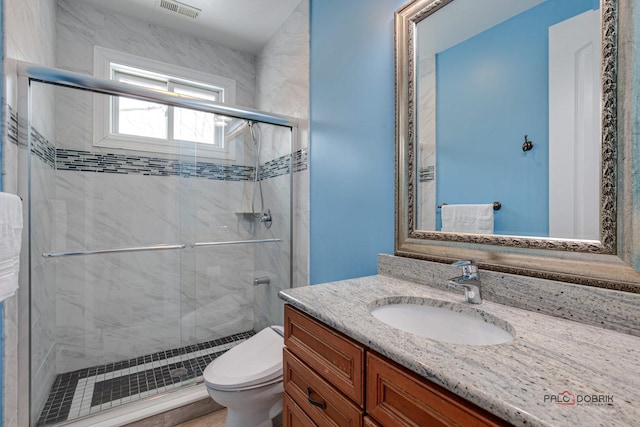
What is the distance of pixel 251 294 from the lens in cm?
234

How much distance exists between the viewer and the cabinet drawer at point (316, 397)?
717 millimetres

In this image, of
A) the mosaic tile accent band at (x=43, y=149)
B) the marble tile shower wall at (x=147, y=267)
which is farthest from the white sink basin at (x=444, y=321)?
the mosaic tile accent band at (x=43, y=149)

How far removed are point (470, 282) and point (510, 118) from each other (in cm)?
54

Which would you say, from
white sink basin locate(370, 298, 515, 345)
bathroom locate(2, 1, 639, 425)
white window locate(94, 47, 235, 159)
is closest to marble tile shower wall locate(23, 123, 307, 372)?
white window locate(94, 47, 235, 159)

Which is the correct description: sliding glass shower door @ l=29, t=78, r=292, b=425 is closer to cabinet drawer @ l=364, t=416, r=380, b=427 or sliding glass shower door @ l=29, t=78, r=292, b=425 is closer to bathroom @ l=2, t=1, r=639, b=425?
bathroom @ l=2, t=1, r=639, b=425

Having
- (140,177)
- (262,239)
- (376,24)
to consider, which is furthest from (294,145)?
(140,177)

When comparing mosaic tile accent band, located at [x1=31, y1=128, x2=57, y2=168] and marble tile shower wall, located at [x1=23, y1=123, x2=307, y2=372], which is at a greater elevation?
mosaic tile accent band, located at [x1=31, y1=128, x2=57, y2=168]

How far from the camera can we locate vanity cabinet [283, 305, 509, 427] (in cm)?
52

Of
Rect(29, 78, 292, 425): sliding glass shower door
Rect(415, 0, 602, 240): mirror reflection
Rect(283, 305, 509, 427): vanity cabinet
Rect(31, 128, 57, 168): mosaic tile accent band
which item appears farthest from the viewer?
Rect(29, 78, 292, 425): sliding glass shower door

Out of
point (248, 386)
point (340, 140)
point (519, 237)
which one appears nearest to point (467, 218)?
point (519, 237)

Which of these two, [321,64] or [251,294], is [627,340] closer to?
[321,64]

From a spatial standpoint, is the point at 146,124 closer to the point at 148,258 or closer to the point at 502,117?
the point at 148,258

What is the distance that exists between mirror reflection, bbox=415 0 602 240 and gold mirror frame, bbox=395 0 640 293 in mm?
20

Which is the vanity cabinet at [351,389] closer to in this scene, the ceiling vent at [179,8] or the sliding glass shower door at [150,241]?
the sliding glass shower door at [150,241]
